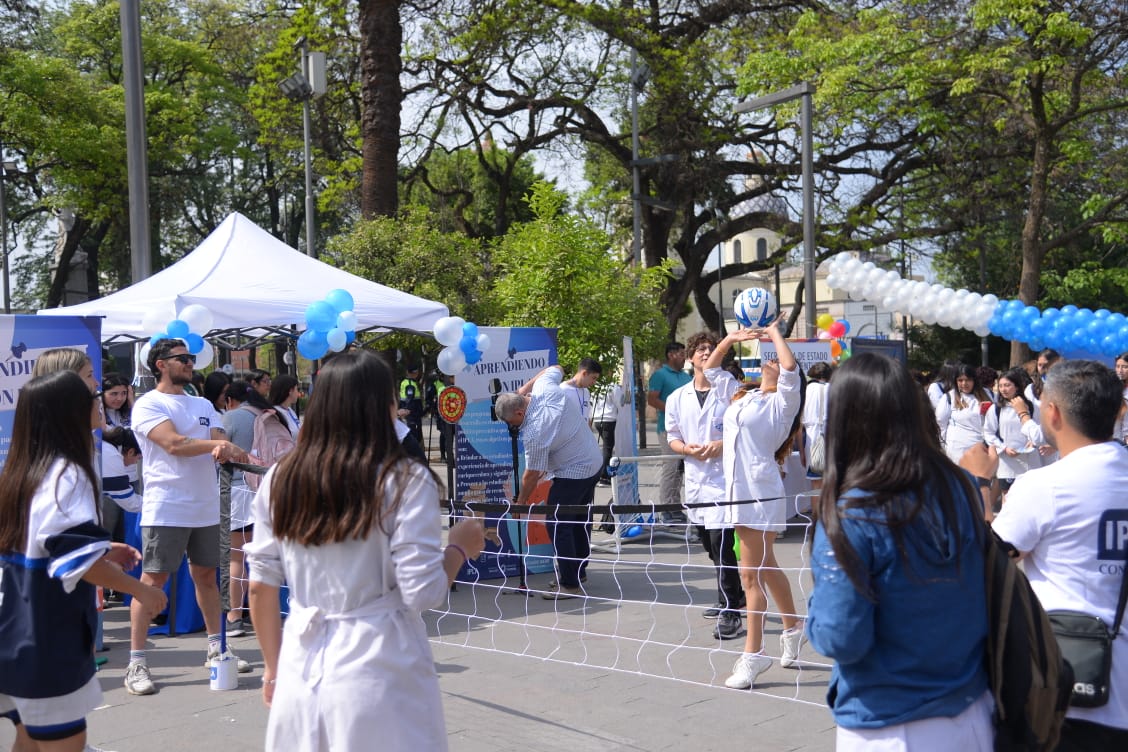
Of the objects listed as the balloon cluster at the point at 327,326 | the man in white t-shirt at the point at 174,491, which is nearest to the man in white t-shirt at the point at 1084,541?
the man in white t-shirt at the point at 174,491

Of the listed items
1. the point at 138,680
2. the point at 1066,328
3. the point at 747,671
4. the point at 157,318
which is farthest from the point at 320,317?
the point at 1066,328

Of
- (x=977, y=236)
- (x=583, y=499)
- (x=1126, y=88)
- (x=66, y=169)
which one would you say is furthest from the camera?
(x=66, y=169)

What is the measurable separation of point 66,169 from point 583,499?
25718mm

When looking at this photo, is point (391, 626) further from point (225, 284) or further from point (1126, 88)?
point (1126, 88)

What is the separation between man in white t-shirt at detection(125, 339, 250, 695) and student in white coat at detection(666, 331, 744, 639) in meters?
3.15

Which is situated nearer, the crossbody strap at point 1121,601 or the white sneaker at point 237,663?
the crossbody strap at point 1121,601

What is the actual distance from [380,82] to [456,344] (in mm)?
7907

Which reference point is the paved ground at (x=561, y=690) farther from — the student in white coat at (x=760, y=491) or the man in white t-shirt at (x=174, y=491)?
the man in white t-shirt at (x=174, y=491)

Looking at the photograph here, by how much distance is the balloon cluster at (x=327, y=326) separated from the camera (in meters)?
7.97

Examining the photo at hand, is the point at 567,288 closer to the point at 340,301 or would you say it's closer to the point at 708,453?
the point at 340,301

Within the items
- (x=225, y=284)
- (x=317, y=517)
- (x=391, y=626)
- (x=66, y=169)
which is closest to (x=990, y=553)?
(x=391, y=626)

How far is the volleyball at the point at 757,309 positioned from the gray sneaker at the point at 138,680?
14.1 ft

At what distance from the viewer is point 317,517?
2.88m

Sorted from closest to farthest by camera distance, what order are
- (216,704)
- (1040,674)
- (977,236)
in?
(1040,674) < (216,704) < (977,236)
